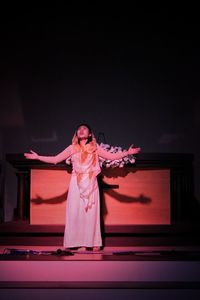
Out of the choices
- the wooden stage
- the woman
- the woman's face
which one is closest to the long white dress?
the woman

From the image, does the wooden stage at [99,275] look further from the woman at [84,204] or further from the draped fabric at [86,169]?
the draped fabric at [86,169]

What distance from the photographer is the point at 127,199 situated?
5.35 metres

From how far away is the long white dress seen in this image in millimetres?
4832

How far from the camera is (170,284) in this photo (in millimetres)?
3615

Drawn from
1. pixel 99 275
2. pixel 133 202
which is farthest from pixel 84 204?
pixel 99 275

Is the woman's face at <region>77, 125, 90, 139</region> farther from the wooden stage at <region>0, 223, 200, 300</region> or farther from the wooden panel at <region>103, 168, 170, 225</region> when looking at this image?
the wooden stage at <region>0, 223, 200, 300</region>

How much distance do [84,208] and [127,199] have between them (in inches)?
27.8

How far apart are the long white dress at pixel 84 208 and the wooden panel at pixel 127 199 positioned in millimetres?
471

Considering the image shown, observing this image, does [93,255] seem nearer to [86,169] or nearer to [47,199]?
[86,169]

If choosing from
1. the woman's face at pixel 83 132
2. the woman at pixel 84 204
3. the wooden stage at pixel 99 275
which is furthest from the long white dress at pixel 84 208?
the wooden stage at pixel 99 275

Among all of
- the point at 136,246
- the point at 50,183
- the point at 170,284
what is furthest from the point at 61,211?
the point at 170,284

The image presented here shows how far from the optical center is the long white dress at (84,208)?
4832 millimetres

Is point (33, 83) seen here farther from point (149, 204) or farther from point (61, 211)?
point (149, 204)

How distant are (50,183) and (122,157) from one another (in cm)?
102
